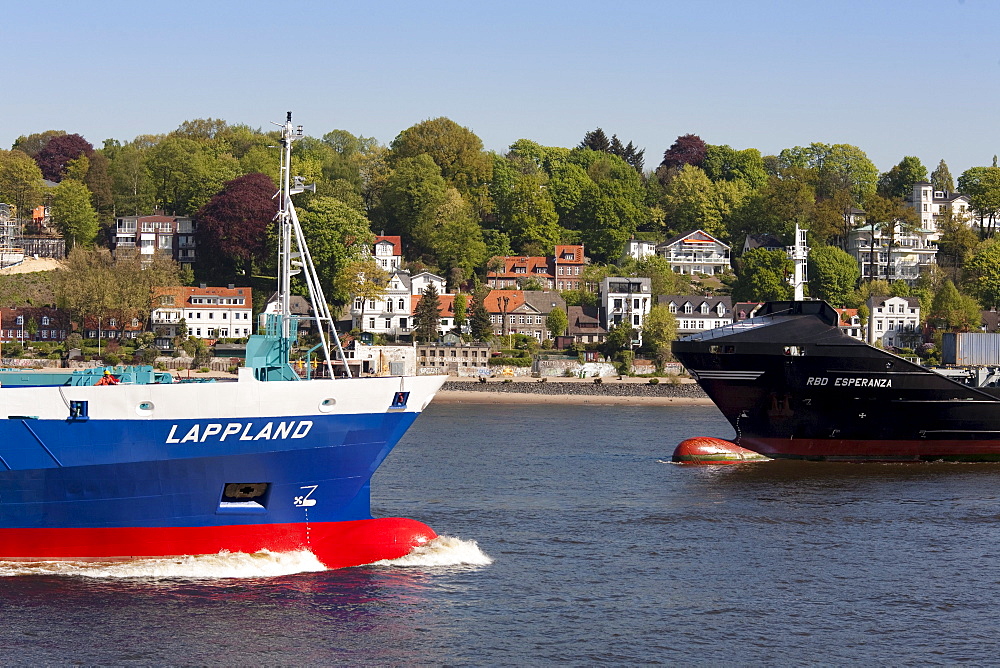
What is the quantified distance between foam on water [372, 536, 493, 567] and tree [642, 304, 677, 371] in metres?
74.5

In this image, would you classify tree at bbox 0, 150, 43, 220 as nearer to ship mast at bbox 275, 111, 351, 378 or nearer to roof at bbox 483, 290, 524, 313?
roof at bbox 483, 290, 524, 313

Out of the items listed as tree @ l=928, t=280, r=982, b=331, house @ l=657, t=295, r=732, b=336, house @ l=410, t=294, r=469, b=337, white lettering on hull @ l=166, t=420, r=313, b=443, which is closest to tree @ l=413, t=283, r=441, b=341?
house @ l=410, t=294, r=469, b=337

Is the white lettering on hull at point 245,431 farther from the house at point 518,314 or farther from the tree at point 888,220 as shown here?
the tree at point 888,220

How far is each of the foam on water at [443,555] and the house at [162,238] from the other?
100m

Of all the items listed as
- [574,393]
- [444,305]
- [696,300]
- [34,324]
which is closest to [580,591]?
[574,393]

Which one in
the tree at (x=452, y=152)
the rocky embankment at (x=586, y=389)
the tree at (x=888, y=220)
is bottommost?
the rocky embankment at (x=586, y=389)

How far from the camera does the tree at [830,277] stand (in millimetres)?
117812

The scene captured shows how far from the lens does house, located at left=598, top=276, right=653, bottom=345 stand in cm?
10962

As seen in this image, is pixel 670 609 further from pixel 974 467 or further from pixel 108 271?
pixel 108 271

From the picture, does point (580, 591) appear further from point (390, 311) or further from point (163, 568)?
point (390, 311)

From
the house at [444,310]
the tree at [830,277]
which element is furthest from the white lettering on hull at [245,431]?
the tree at [830,277]

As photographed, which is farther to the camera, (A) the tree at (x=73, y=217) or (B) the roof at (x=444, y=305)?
(A) the tree at (x=73, y=217)

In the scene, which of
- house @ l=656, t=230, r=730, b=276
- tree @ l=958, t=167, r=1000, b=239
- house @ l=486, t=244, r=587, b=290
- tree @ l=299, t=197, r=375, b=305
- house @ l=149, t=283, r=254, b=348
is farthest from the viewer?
tree @ l=958, t=167, r=1000, b=239

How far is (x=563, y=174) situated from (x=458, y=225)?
2814 cm
